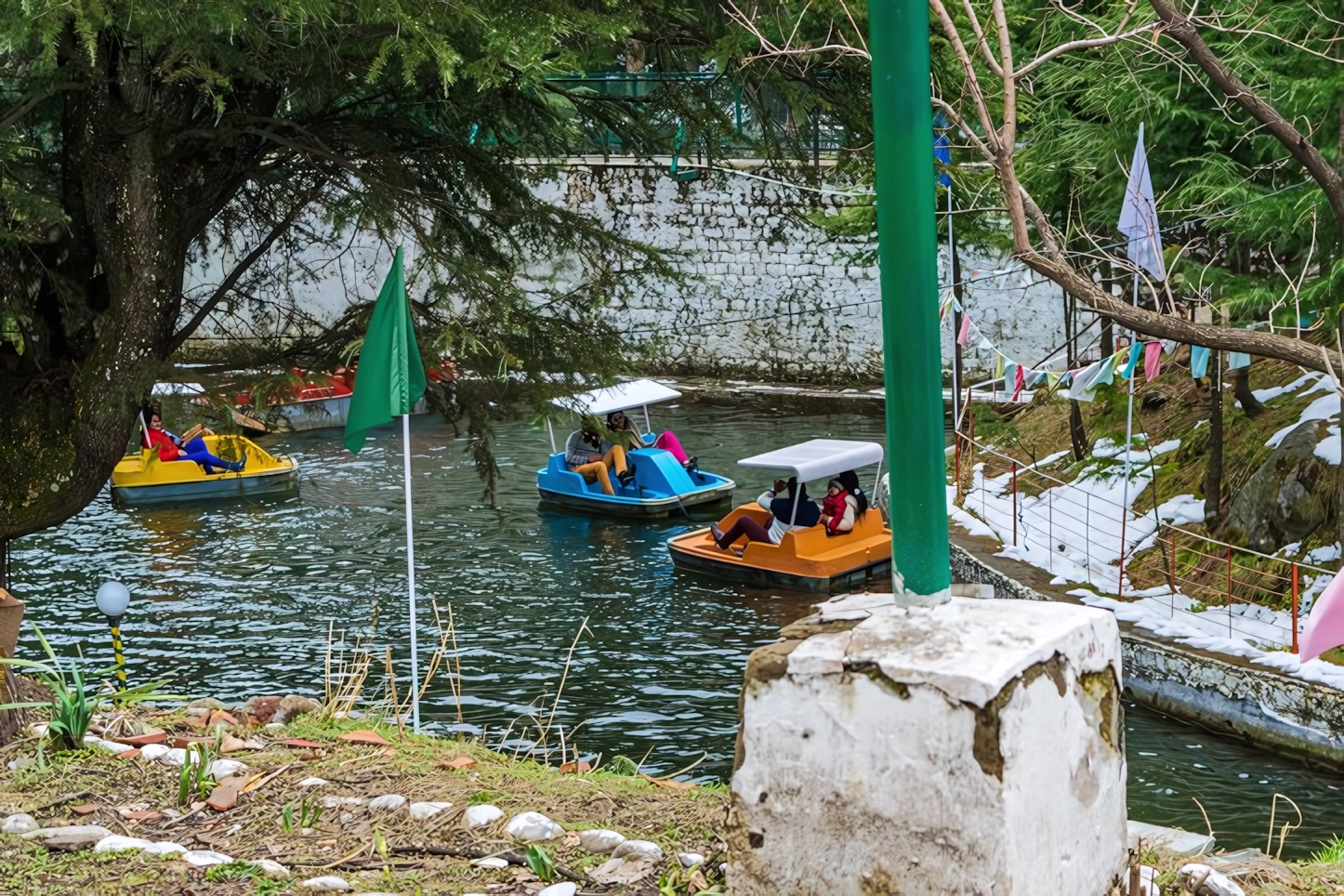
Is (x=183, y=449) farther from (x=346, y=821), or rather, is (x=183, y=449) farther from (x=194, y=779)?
(x=346, y=821)

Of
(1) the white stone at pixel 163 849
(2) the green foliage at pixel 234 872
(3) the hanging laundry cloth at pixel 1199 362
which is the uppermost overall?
(3) the hanging laundry cloth at pixel 1199 362

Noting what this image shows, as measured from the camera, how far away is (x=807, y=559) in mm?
16250

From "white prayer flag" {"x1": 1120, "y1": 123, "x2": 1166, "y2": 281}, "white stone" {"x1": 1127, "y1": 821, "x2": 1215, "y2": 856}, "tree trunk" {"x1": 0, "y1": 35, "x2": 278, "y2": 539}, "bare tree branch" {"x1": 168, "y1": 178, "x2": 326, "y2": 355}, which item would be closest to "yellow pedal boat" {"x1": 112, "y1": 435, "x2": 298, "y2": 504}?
"bare tree branch" {"x1": 168, "y1": 178, "x2": 326, "y2": 355}

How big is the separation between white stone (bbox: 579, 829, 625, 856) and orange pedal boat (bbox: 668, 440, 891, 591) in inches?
478

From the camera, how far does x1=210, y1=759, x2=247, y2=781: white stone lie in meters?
4.79

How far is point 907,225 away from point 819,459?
13721 mm

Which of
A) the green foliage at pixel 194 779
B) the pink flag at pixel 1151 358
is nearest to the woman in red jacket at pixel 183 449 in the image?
the pink flag at pixel 1151 358

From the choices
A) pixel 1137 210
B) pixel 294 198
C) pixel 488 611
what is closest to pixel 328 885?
pixel 294 198

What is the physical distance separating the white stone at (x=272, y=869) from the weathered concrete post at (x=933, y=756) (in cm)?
133

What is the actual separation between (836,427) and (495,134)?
1691 centimetres

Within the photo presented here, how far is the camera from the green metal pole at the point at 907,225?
3219mm

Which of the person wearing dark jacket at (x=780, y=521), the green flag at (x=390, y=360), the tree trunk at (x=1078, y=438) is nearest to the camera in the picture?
the green flag at (x=390, y=360)

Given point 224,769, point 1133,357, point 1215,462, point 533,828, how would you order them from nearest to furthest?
point 533,828, point 224,769, point 1133,357, point 1215,462

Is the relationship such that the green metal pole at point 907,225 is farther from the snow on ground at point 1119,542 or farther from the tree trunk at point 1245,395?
the tree trunk at point 1245,395
